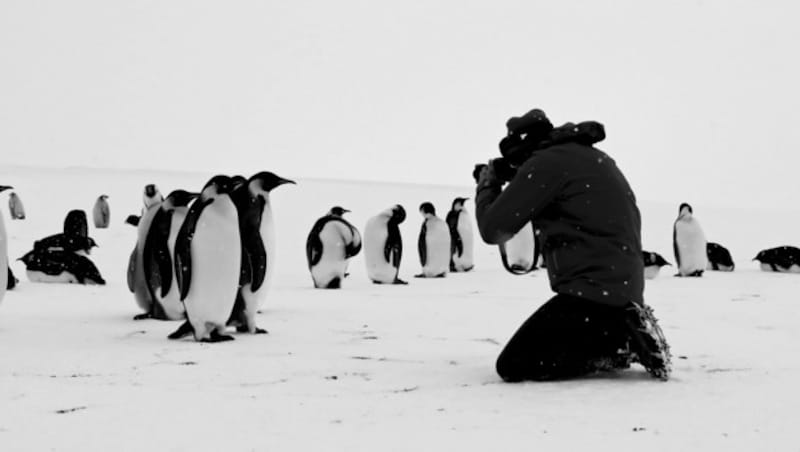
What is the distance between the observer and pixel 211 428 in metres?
2.65

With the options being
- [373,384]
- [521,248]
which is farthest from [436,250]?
[373,384]

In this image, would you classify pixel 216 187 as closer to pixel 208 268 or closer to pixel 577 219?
pixel 208 268

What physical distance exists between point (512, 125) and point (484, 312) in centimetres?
294

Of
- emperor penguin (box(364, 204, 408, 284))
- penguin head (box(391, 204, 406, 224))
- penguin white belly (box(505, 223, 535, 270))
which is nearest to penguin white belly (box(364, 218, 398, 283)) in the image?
emperor penguin (box(364, 204, 408, 284))

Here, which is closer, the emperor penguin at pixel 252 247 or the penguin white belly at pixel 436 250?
the emperor penguin at pixel 252 247

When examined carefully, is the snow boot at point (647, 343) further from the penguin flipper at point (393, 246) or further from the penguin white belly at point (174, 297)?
the penguin flipper at point (393, 246)

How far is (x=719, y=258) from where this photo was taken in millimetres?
12836

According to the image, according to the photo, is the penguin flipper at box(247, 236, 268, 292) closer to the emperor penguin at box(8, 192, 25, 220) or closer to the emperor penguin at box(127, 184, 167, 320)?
the emperor penguin at box(127, 184, 167, 320)

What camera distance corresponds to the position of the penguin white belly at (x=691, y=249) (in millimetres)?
11570

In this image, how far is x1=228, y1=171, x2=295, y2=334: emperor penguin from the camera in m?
5.16

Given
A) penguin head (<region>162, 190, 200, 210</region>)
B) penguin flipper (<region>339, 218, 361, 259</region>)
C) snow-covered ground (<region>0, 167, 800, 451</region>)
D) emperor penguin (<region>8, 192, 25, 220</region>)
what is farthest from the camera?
emperor penguin (<region>8, 192, 25, 220</region>)

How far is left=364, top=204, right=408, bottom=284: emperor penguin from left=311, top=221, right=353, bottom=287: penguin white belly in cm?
117

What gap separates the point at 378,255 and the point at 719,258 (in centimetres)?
569

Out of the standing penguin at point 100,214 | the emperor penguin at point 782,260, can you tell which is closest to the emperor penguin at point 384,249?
the emperor penguin at point 782,260
